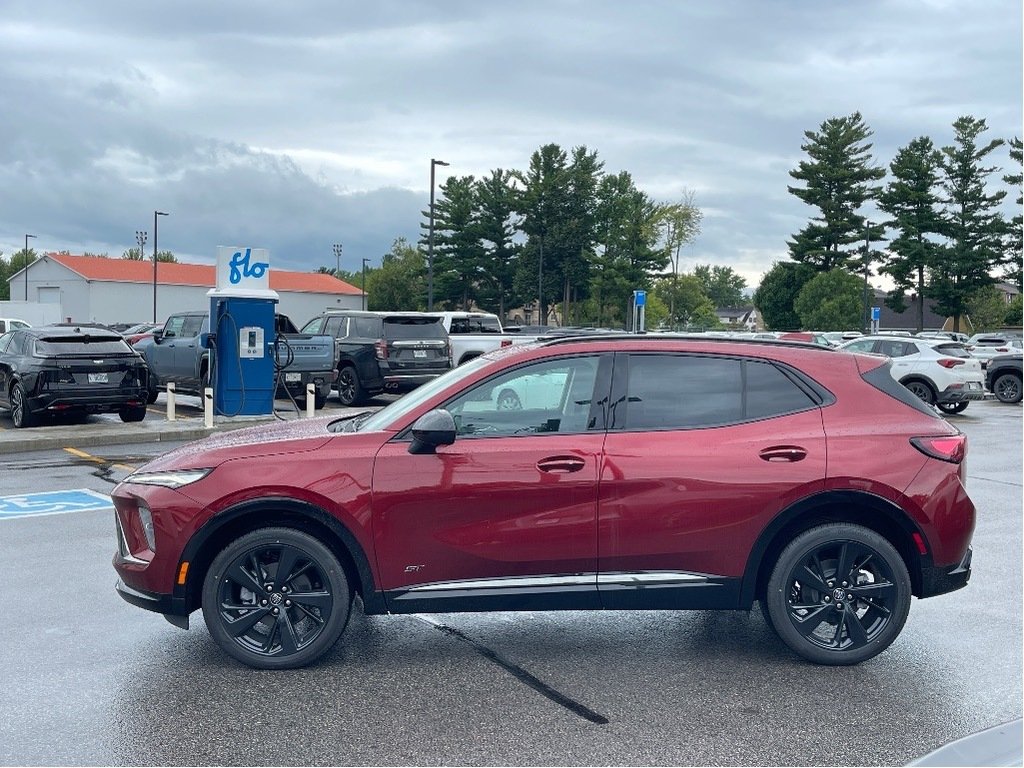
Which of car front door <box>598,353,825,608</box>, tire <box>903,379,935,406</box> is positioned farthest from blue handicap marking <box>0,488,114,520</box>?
tire <box>903,379,935,406</box>

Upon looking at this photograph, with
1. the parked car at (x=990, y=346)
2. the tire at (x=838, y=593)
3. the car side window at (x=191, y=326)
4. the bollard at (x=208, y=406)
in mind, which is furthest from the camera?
the parked car at (x=990, y=346)

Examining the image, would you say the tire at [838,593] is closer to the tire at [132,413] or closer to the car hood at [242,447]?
the car hood at [242,447]

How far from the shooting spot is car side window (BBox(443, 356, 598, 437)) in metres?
5.16

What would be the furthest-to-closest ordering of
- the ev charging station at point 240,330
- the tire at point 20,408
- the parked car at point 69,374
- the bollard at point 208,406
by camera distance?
the ev charging station at point 240,330 < the bollard at point 208,406 < the tire at point 20,408 < the parked car at point 69,374

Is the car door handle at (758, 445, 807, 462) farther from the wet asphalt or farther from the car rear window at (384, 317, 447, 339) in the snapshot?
the car rear window at (384, 317, 447, 339)

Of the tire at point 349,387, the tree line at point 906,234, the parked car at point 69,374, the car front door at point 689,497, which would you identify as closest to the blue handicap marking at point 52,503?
the parked car at point 69,374

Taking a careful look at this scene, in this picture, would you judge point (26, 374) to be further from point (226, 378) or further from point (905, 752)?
point (905, 752)

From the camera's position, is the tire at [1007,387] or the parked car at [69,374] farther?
the tire at [1007,387]

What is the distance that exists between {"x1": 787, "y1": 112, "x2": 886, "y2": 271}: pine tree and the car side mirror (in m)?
74.5

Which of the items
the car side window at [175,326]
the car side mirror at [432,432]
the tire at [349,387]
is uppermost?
the car side window at [175,326]

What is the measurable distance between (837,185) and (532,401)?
2962 inches

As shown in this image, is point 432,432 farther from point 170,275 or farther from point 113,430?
point 170,275

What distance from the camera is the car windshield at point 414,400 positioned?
5219 millimetres

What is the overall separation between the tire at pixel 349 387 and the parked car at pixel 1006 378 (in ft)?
53.7
